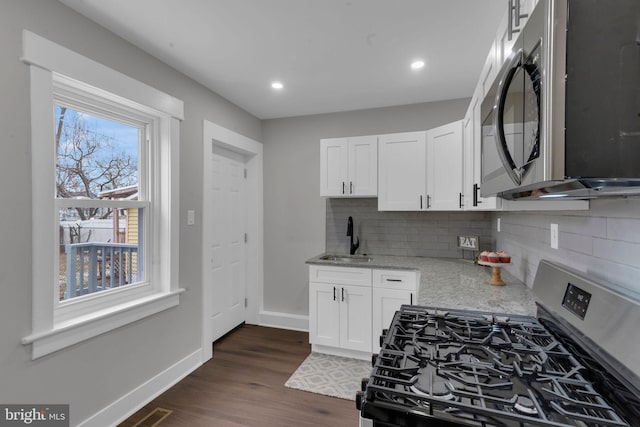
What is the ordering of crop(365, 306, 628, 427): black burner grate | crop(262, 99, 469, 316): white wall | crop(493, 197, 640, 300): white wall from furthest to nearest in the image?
crop(262, 99, 469, 316): white wall, crop(493, 197, 640, 300): white wall, crop(365, 306, 628, 427): black burner grate

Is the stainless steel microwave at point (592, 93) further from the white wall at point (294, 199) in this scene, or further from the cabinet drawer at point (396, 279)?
the white wall at point (294, 199)

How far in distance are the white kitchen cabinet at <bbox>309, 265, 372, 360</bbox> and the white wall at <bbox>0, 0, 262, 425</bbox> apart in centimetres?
112

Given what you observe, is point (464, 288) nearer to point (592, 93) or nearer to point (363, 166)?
point (592, 93)

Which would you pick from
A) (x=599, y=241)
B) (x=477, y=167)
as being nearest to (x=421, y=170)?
(x=477, y=167)

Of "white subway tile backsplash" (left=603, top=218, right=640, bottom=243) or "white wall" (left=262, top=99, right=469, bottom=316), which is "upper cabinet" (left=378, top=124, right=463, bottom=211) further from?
"white subway tile backsplash" (left=603, top=218, right=640, bottom=243)

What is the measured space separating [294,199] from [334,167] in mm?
769

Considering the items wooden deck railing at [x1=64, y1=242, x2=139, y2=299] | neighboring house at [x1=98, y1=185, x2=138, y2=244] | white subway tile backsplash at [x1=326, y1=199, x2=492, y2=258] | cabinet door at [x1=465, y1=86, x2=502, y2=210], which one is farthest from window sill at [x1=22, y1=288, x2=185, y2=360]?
cabinet door at [x1=465, y1=86, x2=502, y2=210]

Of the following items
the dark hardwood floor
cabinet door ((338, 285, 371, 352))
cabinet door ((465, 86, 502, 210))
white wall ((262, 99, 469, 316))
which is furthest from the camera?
white wall ((262, 99, 469, 316))

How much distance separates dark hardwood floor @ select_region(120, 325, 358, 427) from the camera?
2.00 meters

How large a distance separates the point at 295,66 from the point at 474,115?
1376mm

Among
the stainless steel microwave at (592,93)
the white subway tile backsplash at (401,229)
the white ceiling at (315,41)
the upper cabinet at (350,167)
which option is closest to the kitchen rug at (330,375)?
the white subway tile backsplash at (401,229)

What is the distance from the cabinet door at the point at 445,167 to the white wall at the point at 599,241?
844mm

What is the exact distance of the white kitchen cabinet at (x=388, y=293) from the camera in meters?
2.61

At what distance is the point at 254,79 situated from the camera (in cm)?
262
